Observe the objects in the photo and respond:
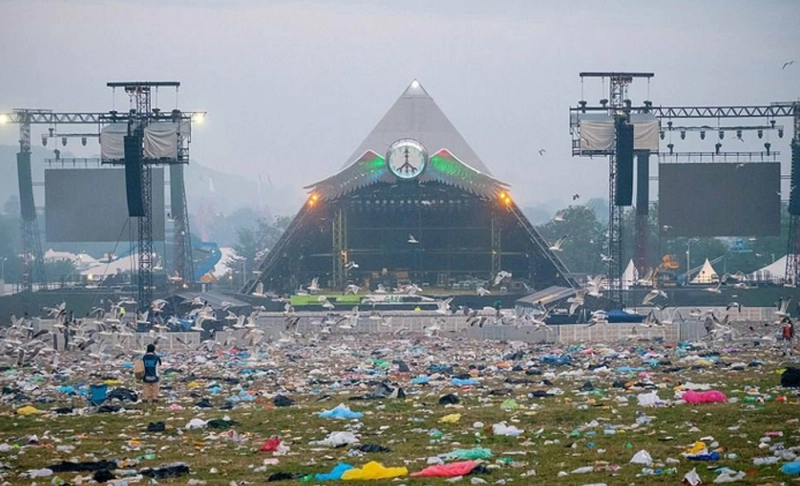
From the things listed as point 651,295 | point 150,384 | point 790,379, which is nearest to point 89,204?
point 651,295

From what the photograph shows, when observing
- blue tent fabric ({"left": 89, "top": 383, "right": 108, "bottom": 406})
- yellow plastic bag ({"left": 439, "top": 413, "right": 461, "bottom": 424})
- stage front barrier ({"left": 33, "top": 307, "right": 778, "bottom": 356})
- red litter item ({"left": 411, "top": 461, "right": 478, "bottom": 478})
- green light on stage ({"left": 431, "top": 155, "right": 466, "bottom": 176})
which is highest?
green light on stage ({"left": 431, "top": 155, "right": 466, "bottom": 176})

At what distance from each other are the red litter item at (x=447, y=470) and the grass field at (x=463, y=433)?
0.23 metres

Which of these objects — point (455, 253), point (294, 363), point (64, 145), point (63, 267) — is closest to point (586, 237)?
point (455, 253)

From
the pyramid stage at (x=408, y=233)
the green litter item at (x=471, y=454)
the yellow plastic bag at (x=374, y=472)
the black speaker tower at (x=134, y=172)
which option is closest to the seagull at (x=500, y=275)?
the pyramid stage at (x=408, y=233)

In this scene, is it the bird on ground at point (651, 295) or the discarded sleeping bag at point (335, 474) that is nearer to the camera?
the discarded sleeping bag at point (335, 474)

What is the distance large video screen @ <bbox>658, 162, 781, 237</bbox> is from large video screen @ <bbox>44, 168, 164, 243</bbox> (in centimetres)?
2019

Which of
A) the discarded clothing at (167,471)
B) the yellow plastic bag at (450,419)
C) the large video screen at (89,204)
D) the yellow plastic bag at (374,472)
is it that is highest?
the large video screen at (89,204)

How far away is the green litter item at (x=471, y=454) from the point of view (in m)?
14.2

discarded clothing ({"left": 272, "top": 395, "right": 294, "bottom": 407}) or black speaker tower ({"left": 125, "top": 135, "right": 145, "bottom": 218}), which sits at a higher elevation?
black speaker tower ({"left": 125, "top": 135, "right": 145, "bottom": 218})

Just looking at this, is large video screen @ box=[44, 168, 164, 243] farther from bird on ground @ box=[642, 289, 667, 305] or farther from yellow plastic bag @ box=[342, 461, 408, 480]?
yellow plastic bag @ box=[342, 461, 408, 480]

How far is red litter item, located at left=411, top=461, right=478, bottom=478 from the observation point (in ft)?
43.4

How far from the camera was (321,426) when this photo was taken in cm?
1756

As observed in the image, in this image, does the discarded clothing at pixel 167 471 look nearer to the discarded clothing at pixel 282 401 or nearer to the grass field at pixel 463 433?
the grass field at pixel 463 433

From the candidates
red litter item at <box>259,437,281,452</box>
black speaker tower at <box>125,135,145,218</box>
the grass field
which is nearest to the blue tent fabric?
the grass field
